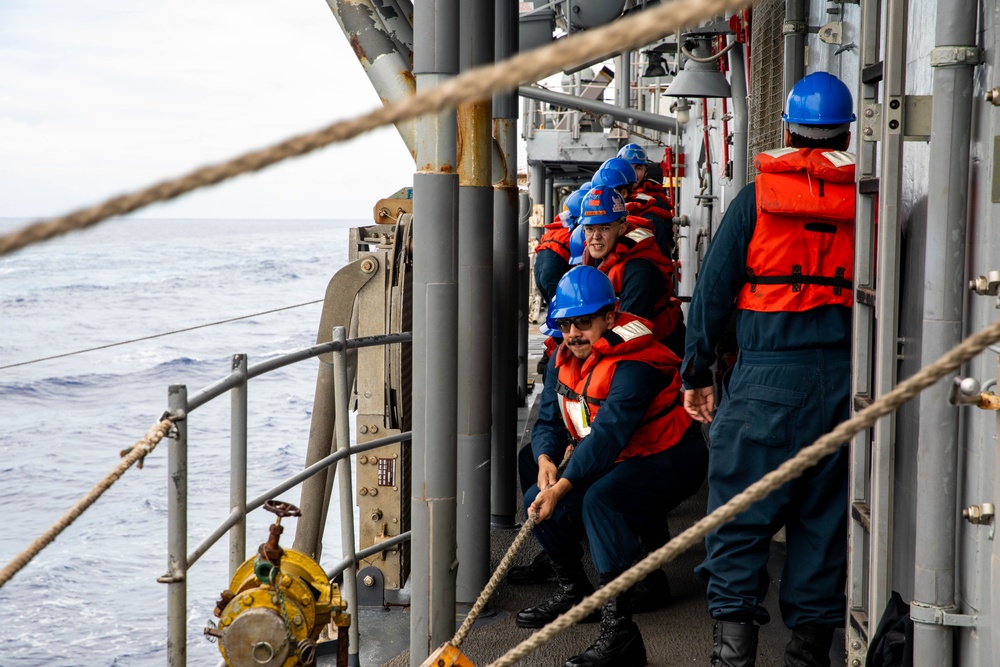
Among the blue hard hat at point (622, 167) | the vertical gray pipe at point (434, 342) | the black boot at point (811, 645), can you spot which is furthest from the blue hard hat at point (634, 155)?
the black boot at point (811, 645)

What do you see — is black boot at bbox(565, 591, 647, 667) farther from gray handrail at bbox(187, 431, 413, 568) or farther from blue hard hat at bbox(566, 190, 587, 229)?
blue hard hat at bbox(566, 190, 587, 229)

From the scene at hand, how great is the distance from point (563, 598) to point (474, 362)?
3.53 feet

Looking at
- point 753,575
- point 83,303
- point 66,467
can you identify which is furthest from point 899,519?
point 83,303

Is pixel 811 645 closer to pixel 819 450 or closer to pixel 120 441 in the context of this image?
pixel 819 450

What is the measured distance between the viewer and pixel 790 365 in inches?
124

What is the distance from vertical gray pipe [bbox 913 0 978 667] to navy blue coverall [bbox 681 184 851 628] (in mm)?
860

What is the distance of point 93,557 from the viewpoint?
48.0 ft

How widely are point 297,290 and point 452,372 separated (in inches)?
1810

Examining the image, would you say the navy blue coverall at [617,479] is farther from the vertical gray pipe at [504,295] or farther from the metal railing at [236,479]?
the vertical gray pipe at [504,295]

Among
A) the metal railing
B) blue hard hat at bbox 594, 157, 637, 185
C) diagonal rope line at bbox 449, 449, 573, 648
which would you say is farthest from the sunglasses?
blue hard hat at bbox 594, 157, 637, 185

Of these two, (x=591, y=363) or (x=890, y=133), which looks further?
(x=591, y=363)

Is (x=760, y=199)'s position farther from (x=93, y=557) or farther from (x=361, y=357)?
(x=93, y=557)

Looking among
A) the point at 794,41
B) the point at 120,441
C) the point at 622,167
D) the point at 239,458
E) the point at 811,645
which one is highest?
the point at 794,41

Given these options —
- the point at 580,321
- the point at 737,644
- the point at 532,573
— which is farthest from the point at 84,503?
the point at 532,573
